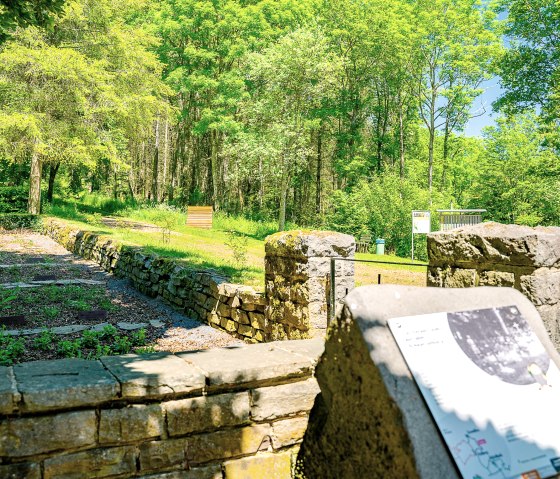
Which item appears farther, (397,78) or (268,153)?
(397,78)

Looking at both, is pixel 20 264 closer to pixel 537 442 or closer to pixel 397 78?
pixel 537 442

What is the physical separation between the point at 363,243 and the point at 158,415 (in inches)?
779

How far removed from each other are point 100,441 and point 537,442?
80.8 inches

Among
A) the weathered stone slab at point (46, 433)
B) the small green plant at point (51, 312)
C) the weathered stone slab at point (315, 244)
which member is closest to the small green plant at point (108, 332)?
the small green plant at point (51, 312)

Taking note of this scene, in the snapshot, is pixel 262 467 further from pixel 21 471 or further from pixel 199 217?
pixel 199 217

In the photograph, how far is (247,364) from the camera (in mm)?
3111

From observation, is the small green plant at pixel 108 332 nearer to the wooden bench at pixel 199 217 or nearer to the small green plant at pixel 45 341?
the small green plant at pixel 45 341

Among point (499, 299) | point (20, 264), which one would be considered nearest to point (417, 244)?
point (20, 264)

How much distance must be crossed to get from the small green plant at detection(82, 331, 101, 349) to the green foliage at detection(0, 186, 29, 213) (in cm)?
1902

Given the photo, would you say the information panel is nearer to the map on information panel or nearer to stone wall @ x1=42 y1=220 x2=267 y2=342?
stone wall @ x1=42 y1=220 x2=267 y2=342

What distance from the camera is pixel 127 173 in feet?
126

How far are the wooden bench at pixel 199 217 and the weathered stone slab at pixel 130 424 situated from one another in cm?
2154

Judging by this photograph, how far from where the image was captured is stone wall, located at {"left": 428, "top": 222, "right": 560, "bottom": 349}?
3412mm

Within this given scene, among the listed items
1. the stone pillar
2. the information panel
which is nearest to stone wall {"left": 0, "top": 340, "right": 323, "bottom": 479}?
the stone pillar
